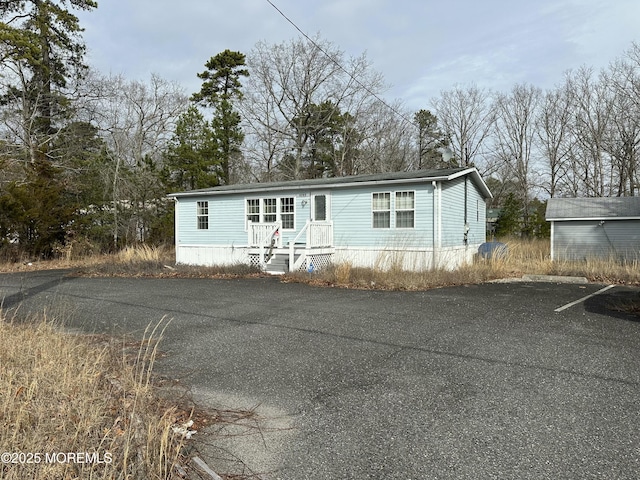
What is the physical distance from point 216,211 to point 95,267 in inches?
196

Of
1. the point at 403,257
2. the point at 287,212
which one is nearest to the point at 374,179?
the point at 403,257

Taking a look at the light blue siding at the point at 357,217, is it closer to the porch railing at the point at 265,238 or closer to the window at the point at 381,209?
the window at the point at 381,209

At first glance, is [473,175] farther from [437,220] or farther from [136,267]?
[136,267]

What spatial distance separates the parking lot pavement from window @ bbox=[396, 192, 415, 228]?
18.7 feet

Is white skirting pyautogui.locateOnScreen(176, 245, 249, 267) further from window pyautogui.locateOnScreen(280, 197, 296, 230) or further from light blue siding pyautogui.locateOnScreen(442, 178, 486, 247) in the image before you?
light blue siding pyautogui.locateOnScreen(442, 178, 486, 247)

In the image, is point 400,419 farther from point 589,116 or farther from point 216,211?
point 589,116

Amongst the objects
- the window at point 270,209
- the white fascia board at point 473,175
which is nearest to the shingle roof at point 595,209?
the white fascia board at point 473,175

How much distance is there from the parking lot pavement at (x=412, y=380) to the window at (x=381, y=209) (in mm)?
6019

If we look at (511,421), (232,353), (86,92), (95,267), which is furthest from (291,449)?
(86,92)

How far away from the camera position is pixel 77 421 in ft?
8.88

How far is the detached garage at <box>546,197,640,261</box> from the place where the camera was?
17422 millimetres

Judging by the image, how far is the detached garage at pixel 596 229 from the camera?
57.2 feet

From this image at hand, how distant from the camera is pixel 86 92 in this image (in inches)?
909

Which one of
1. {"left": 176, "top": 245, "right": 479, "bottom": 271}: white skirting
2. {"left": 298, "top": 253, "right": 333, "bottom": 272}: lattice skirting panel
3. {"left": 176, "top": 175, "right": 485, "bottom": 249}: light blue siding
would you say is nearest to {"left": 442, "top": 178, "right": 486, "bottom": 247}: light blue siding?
{"left": 176, "top": 175, "right": 485, "bottom": 249}: light blue siding
